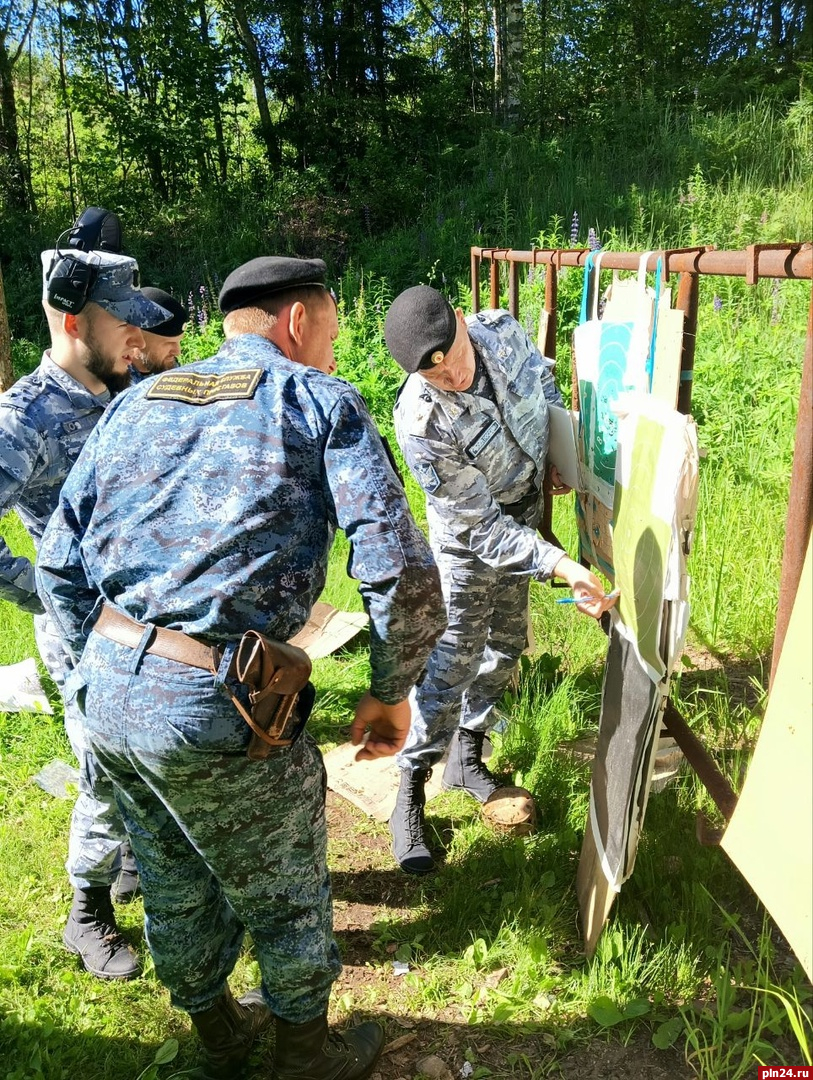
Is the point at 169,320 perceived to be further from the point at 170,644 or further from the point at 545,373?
the point at 170,644

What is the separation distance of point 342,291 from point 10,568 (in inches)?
292

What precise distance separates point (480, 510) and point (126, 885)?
6.11 ft

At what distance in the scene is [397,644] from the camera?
1760mm

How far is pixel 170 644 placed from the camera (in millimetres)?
1690

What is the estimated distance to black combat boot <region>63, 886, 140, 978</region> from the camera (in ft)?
8.36

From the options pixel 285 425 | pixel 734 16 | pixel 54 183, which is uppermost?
pixel 734 16

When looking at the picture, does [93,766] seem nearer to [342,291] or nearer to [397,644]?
[397,644]

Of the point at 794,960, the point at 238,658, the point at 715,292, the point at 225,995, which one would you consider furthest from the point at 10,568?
the point at 715,292

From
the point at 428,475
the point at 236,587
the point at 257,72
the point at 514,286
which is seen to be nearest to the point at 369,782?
the point at 428,475

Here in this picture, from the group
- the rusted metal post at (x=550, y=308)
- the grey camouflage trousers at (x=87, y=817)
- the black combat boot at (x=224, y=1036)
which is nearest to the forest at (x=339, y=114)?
the rusted metal post at (x=550, y=308)

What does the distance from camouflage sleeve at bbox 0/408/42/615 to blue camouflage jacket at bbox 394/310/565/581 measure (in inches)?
44.7

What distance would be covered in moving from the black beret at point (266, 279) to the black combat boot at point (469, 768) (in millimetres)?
1981

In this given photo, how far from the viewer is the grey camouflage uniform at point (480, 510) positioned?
2584 mm

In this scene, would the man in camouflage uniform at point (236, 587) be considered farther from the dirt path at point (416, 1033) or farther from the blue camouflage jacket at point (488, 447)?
the blue camouflage jacket at point (488, 447)
